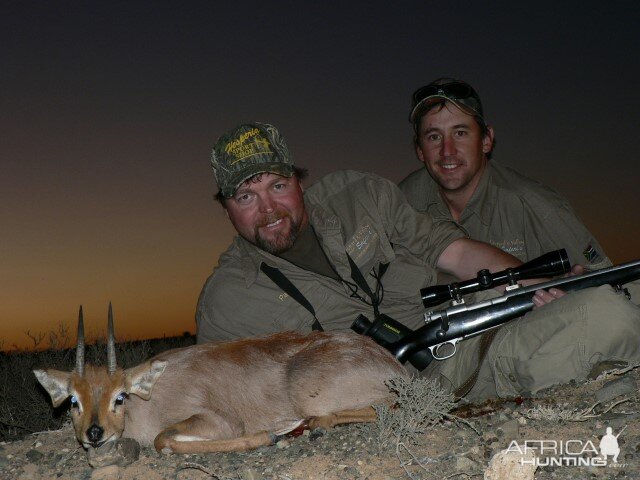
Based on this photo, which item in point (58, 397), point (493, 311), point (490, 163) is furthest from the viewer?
point (490, 163)

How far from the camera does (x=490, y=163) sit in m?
8.81

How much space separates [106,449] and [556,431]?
292 cm

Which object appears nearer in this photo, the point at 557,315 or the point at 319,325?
the point at 557,315

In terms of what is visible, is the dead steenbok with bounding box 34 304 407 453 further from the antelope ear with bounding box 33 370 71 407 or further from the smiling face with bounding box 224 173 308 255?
the smiling face with bounding box 224 173 308 255

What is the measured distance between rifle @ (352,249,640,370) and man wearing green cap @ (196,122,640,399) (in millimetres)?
360

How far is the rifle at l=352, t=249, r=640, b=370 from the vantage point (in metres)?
6.29

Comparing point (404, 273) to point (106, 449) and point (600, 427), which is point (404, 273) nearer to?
point (600, 427)

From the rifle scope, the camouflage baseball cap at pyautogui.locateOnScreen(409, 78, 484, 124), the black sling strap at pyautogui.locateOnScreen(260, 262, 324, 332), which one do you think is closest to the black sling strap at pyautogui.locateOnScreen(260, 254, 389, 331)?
the black sling strap at pyautogui.locateOnScreen(260, 262, 324, 332)

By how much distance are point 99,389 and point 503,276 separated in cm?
374

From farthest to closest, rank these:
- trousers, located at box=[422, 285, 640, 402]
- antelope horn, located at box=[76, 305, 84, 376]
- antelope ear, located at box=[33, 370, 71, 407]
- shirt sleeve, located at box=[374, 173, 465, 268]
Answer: shirt sleeve, located at box=[374, 173, 465, 268], trousers, located at box=[422, 285, 640, 402], antelope ear, located at box=[33, 370, 71, 407], antelope horn, located at box=[76, 305, 84, 376]

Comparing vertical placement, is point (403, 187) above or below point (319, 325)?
above

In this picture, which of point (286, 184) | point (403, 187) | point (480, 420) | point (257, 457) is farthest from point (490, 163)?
point (257, 457)

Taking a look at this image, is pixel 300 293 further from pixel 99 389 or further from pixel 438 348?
pixel 99 389

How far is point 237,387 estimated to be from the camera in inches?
217
